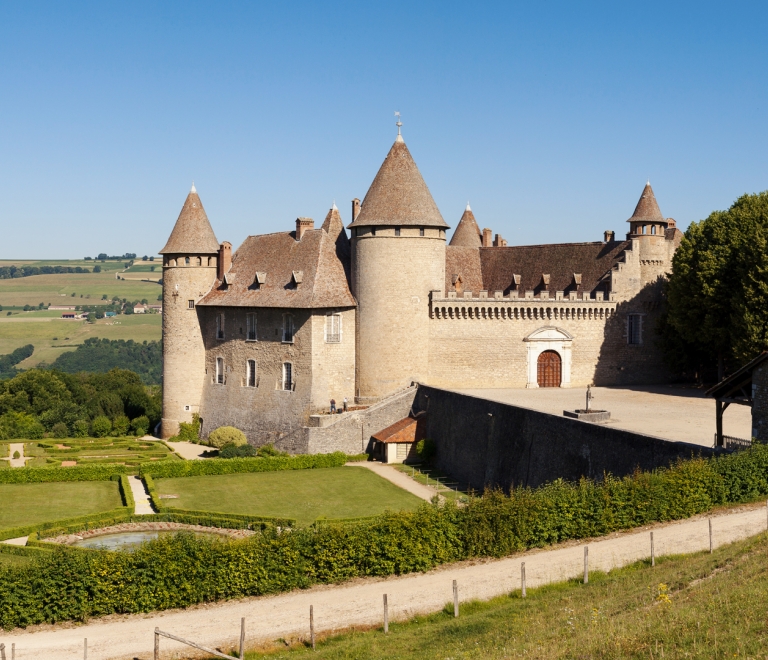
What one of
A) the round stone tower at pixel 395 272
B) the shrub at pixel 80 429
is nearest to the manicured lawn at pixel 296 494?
the round stone tower at pixel 395 272

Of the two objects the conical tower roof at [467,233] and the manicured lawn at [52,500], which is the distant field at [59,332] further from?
the manicured lawn at [52,500]

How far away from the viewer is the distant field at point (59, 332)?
Answer: 167 m

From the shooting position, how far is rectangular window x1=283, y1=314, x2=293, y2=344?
2035 inches

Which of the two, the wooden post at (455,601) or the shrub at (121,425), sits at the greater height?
the wooden post at (455,601)

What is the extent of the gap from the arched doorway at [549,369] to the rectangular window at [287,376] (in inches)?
522

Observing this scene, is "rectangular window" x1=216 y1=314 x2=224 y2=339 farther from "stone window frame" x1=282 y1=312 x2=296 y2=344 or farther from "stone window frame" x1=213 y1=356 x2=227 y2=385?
"stone window frame" x1=282 y1=312 x2=296 y2=344

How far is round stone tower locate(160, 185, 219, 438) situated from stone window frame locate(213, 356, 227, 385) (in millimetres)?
1235

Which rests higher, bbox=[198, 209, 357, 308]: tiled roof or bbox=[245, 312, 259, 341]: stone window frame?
bbox=[198, 209, 357, 308]: tiled roof

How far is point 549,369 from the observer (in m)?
53.9

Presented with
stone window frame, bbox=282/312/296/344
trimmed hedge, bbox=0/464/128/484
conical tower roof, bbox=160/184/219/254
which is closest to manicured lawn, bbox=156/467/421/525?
trimmed hedge, bbox=0/464/128/484

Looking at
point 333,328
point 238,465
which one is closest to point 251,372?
point 333,328

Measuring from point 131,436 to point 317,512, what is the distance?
2634 cm

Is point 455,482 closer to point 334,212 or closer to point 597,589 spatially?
point 334,212

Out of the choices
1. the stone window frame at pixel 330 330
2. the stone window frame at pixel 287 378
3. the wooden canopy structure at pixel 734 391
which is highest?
the stone window frame at pixel 330 330
